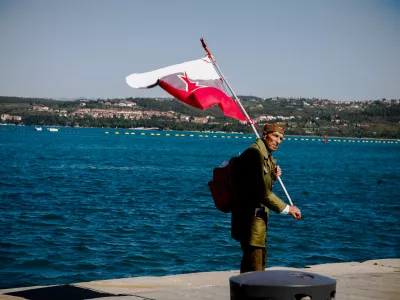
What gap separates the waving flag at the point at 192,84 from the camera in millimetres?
8281

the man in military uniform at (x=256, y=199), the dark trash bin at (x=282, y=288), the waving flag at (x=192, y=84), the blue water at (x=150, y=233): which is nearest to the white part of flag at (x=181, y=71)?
the waving flag at (x=192, y=84)

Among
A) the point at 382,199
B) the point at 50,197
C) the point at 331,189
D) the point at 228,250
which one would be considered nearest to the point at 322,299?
the point at 228,250

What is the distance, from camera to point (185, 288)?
8867 mm

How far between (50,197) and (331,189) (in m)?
19.1

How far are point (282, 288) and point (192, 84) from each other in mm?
4244

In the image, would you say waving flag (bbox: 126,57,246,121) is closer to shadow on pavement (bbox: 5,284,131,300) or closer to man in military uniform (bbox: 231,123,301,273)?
man in military uniform (bbox: 231,123,301,273)

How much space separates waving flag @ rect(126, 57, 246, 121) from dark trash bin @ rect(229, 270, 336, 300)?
3680 mm

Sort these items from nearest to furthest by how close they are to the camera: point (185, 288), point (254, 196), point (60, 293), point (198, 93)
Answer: point (254, 196) < point (198, 93) < point (60, 293) < point (185, 288)

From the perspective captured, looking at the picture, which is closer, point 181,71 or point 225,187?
point 225,187

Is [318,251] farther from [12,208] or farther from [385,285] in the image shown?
[12,208]

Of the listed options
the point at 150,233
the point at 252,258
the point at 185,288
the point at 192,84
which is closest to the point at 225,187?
the point at 252,258

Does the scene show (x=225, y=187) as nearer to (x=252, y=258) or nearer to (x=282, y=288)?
(x=252, y=258)

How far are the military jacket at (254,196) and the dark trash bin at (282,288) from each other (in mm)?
2024

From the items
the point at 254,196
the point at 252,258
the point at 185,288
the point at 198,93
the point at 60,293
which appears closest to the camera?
the point at 254,196
